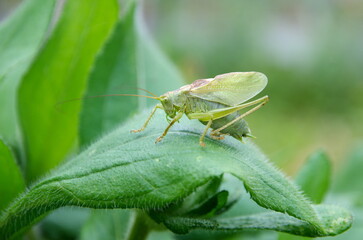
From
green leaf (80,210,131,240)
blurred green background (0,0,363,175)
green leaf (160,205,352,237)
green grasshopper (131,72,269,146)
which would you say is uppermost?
green grasshopper (131,72,269,146)

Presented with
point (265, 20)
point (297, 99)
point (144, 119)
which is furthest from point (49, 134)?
point (265, 20)

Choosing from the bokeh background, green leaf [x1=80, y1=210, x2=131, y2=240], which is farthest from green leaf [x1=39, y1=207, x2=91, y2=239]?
the bokeh background

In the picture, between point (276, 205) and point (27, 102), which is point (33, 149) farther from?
point (276, 205)

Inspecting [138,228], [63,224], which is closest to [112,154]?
[138,228]

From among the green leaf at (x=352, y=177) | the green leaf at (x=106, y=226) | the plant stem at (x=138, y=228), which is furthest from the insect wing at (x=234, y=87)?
the green leaf at (x=352, y=177)

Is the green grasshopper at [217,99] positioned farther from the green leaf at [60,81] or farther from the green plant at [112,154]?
the green leaf at [60,81]

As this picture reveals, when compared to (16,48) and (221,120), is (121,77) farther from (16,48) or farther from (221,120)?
(221,120)

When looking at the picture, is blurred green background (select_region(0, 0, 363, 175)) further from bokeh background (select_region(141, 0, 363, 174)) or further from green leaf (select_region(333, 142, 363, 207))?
green leaf (select_region(333, 142, 363, 207))
